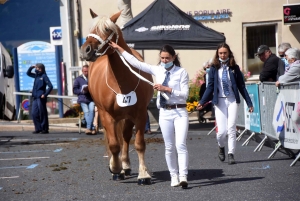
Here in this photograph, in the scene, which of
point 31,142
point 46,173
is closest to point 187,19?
point 31,142

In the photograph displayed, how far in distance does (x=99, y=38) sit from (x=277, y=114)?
4419 mm

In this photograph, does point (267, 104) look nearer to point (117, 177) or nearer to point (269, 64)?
point (269, 64)

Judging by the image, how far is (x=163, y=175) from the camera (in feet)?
33.0

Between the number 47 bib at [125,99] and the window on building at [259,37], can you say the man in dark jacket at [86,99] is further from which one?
the number 47 bib at [125,99]

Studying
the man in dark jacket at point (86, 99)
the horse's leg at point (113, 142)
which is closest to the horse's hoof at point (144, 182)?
the horse's leg at point (113, 142)

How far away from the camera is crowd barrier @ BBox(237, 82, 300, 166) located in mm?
10703

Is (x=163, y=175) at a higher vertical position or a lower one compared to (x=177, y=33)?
lower

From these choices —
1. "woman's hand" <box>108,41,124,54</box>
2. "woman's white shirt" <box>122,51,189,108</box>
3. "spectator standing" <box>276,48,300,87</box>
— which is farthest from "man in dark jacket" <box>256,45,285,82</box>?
"woman's hand" <box>108,41,124,54</box>

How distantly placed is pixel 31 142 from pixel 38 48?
25.2 ft

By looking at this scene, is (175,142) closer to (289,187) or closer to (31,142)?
(289,187)

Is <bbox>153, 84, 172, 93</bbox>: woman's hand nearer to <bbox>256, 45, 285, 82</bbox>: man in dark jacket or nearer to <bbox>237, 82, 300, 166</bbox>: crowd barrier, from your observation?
<bbox>237, 82, 300, 166</bbox>: crowd barrier

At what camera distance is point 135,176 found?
1017 centimetres

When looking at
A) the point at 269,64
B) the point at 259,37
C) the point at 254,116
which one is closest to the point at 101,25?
the point at 269,64

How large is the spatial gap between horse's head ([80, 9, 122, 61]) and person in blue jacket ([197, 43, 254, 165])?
2.34 m
